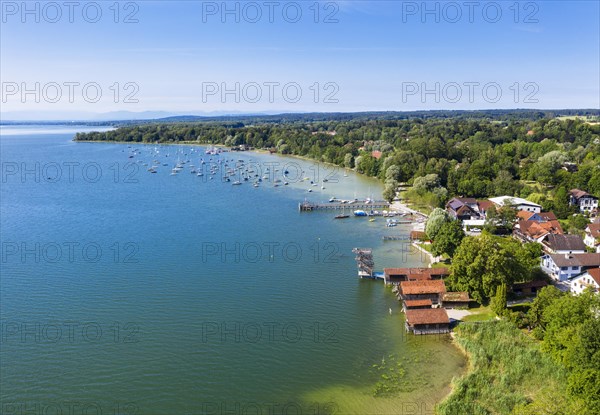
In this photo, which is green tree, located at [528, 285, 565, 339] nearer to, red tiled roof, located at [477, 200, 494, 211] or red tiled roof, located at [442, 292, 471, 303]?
red tiled roof, located at [442, 292, 471, 303]

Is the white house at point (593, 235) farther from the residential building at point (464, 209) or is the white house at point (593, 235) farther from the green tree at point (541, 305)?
the green tree at point (541, 305)

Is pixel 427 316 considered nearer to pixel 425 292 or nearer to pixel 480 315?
pixel 425 292

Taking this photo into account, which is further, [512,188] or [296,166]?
[296,166]

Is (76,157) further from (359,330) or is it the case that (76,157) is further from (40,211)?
(359,330)

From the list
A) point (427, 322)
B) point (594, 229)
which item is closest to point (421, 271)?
point (427, 322)

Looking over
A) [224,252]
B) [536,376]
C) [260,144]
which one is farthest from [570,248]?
[260,144]

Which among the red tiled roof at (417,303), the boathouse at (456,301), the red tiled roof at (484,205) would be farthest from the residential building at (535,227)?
the red tiled roof at (417,303)

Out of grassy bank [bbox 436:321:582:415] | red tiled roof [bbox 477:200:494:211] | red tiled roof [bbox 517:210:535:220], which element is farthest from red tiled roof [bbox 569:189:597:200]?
grassy bank [bbox 436:321:582:415]
